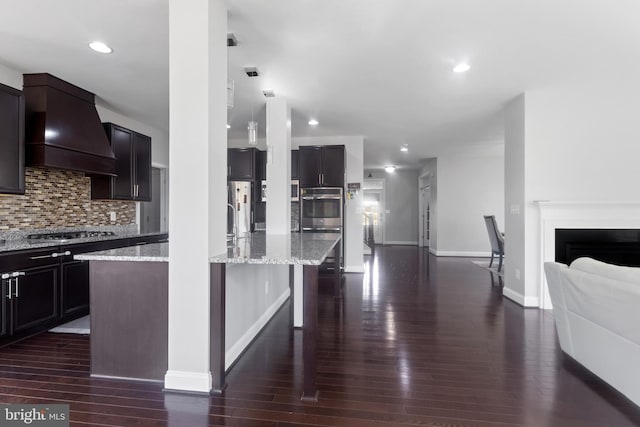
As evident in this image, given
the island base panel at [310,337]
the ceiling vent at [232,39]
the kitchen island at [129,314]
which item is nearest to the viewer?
the island base panel at [310,337]

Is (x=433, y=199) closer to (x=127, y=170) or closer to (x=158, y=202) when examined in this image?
(x=158, y=202)

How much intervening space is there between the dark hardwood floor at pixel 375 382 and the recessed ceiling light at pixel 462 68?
257 centimetres

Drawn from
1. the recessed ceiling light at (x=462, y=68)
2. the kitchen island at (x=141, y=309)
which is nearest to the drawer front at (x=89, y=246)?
the kitchen island at (x=141, y=309)

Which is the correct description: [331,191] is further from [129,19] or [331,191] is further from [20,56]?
[20,56]

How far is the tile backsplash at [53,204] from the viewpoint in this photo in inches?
127

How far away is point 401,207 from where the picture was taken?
421 inches

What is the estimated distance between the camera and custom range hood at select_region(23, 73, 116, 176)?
3.12 metres

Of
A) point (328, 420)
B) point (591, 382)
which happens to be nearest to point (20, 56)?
point (328, 420)

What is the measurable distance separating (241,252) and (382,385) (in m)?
1.30

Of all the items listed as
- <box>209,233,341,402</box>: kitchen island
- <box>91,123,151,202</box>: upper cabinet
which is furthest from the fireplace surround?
<box>91,123,151,202</box>: upper cabinet

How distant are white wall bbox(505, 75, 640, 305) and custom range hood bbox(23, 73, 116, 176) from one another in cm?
508

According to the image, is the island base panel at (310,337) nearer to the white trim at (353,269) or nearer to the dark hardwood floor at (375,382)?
the dark hardwood floor at (375,382)

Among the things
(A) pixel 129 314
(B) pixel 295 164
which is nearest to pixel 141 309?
(A) pixel 129 314

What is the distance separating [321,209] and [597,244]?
380cm
